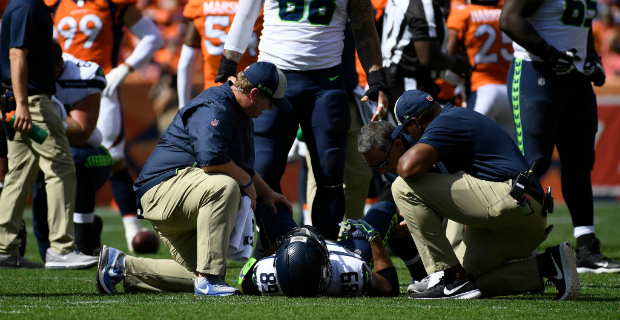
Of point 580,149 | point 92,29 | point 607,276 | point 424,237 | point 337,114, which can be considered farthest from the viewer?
point 92,29

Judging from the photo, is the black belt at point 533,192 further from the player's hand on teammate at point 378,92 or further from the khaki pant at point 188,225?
the khaki pant at point 188,225

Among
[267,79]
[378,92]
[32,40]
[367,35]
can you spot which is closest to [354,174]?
[378,92]

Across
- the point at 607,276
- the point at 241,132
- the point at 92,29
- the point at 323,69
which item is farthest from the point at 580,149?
the point at 92,29

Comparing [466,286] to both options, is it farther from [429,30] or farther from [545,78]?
[429,30]

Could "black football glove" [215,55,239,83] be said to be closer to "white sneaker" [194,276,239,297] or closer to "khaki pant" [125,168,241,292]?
"khaki pant" [125,168,241,292]

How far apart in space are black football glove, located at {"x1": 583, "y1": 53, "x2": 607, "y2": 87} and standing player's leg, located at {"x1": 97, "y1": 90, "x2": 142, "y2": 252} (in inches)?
164

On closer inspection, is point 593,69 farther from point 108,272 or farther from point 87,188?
point 87,188

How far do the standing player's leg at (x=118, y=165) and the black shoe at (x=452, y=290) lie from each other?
3.85 m

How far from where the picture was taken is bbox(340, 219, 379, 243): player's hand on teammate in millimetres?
4598

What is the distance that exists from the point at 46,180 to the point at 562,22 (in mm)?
3967

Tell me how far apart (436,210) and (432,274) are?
0.34m

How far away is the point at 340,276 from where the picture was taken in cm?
437

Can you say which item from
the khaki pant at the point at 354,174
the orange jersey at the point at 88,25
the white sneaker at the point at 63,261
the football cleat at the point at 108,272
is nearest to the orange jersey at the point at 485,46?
the khaki pant at the point at 354,174

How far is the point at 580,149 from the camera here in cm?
598
